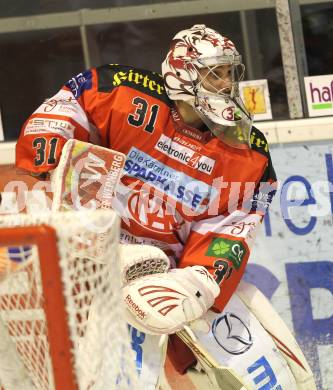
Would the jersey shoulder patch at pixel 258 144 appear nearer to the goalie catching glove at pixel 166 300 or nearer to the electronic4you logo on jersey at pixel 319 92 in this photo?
the goalie catching glove at pixel 166 300

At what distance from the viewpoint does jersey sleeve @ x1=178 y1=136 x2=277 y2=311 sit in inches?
142

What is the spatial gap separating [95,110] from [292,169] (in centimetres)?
96

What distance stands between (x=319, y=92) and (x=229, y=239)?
95cm

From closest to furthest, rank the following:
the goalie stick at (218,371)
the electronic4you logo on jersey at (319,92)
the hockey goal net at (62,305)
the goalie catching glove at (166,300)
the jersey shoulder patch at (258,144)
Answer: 1. the hockey goal net at (62,305)
2. the goalie catching glove at (166,300)
3. the goalie stick at (218,371)
4. the jersey shoulder patch at (258,144)
5. the electronic4you logo on jersey at (319,92)

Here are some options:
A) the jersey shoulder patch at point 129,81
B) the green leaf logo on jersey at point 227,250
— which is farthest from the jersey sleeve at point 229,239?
→ the jersey shoulder patch at point 129,81

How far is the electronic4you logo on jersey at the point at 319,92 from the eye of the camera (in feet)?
14.2

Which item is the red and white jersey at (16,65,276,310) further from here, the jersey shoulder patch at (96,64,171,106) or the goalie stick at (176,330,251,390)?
the goalie stick at (176,330,251,390)

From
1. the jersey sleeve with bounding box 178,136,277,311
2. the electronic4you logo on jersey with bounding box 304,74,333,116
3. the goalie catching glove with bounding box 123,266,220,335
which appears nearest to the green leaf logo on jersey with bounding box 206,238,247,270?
the jersey sleeve with bounding box 178,136,277,311

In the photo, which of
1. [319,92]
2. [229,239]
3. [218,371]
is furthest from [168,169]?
[319,92]

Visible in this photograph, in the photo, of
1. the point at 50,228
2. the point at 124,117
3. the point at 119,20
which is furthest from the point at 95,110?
the point at 50,228

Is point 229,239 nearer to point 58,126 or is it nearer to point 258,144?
point 258,144

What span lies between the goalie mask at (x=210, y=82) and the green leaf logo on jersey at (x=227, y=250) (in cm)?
29

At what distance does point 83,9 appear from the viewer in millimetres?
4355

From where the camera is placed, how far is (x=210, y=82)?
3615 millimetres
